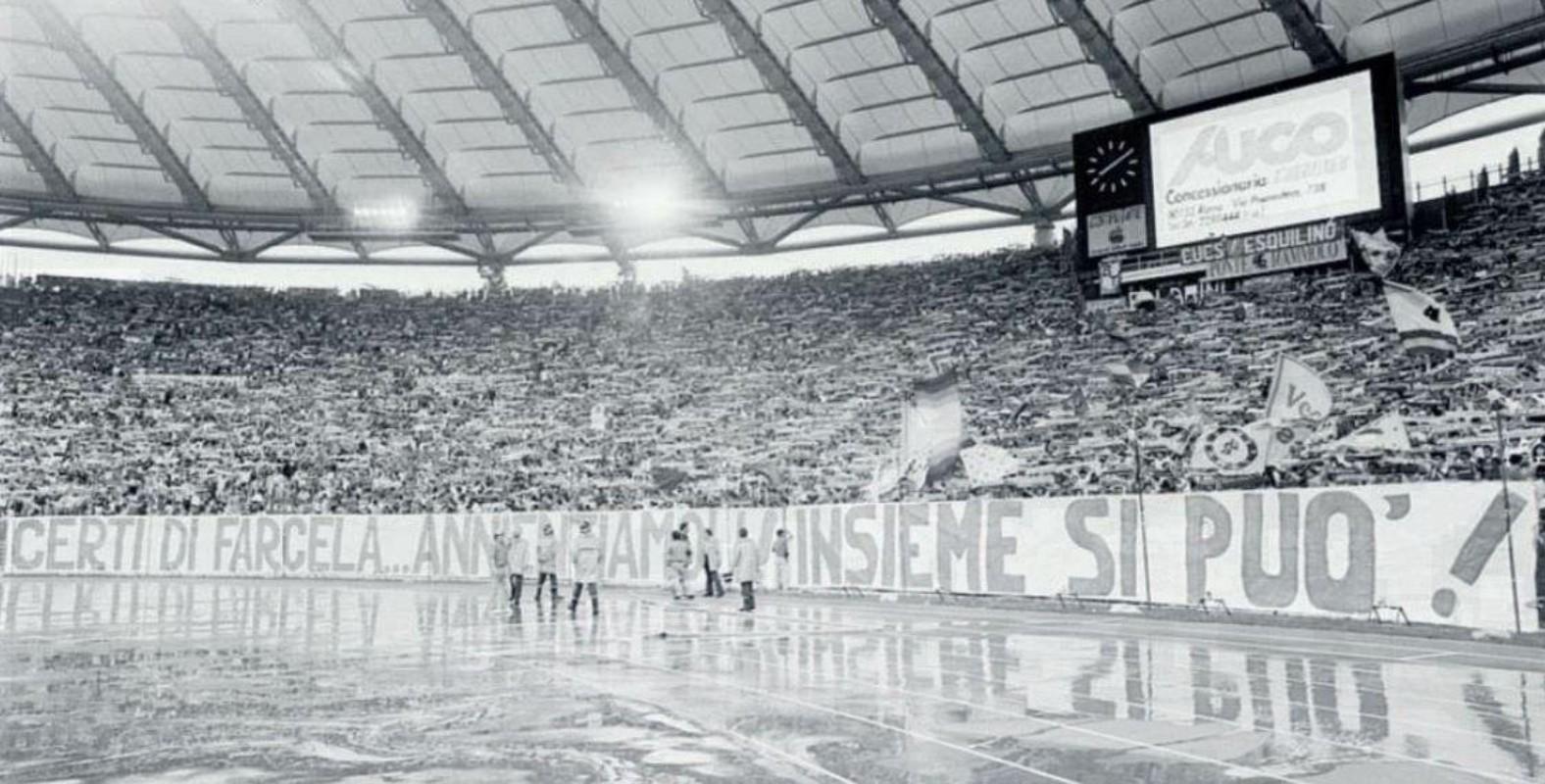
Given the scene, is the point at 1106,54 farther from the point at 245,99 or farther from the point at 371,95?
the point at 245,99

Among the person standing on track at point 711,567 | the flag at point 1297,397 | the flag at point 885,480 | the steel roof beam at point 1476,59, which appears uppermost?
the steel roof beam at point 1476,59

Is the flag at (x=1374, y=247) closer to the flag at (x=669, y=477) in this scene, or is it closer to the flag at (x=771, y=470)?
the flag at (x=771, y=470)

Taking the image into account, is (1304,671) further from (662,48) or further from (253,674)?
(662,48)

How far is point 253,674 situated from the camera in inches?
483

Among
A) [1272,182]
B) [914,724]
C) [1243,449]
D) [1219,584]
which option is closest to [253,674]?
[914,724]

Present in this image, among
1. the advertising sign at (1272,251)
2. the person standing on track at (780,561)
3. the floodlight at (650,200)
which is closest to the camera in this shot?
the person standing on track at (780,561)

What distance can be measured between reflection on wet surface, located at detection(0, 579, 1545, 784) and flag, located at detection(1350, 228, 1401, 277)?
52.0 feet

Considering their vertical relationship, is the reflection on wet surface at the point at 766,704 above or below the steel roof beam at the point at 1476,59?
below

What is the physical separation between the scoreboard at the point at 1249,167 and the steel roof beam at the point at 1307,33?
1895mm

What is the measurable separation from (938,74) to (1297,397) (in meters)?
16.4

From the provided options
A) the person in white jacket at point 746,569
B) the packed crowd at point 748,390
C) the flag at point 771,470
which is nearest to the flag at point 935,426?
the packed crowd at point 748,390

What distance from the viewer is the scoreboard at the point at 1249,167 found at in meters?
27.9

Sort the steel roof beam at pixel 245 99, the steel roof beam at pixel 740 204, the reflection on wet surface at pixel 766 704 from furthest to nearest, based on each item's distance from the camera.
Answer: the steel roof beam at pixel 740 204
the steel roof beam at pixel 245 99
the reflection on wet surface at pixel 766 704

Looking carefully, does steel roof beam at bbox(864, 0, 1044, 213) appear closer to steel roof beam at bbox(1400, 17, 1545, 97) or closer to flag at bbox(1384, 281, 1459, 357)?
steel roof beam at bbox(1400, 17, 1545, 97)
